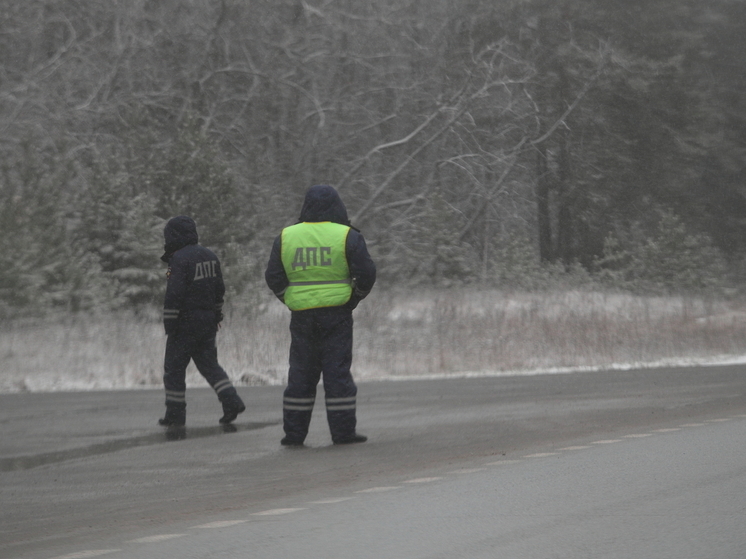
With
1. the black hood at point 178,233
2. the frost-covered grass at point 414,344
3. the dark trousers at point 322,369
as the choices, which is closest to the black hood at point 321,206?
the dark trousers at point 322,369

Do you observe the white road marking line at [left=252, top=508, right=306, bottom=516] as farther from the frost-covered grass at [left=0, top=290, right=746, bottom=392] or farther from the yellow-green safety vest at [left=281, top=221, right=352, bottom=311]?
the frost-covered grass at [left=0, top=290, right=746, bottom=392]

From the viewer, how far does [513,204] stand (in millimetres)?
43312

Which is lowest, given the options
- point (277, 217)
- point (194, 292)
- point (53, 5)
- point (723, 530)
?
point (723, 530)

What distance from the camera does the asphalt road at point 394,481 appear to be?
5746mm

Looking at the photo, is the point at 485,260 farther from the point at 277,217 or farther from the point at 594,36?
the point at 594,36

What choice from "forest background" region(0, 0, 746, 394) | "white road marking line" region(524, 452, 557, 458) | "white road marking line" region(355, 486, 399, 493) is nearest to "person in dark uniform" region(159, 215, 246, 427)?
"white road marking line" region(524, 452, 557, 458)

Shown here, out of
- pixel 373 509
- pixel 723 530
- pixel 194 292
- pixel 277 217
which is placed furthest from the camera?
pixel 277 217

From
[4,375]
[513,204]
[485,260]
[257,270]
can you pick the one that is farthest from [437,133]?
[4,375]

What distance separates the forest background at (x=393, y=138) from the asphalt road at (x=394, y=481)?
14.3 m

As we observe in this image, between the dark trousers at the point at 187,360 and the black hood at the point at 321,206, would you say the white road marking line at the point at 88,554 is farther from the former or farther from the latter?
the dark trousers at the point at 187,360

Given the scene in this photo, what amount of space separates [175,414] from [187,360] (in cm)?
48

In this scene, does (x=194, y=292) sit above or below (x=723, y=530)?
above

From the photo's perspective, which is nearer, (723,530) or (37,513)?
(723,530)

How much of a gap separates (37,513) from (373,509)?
184cm
